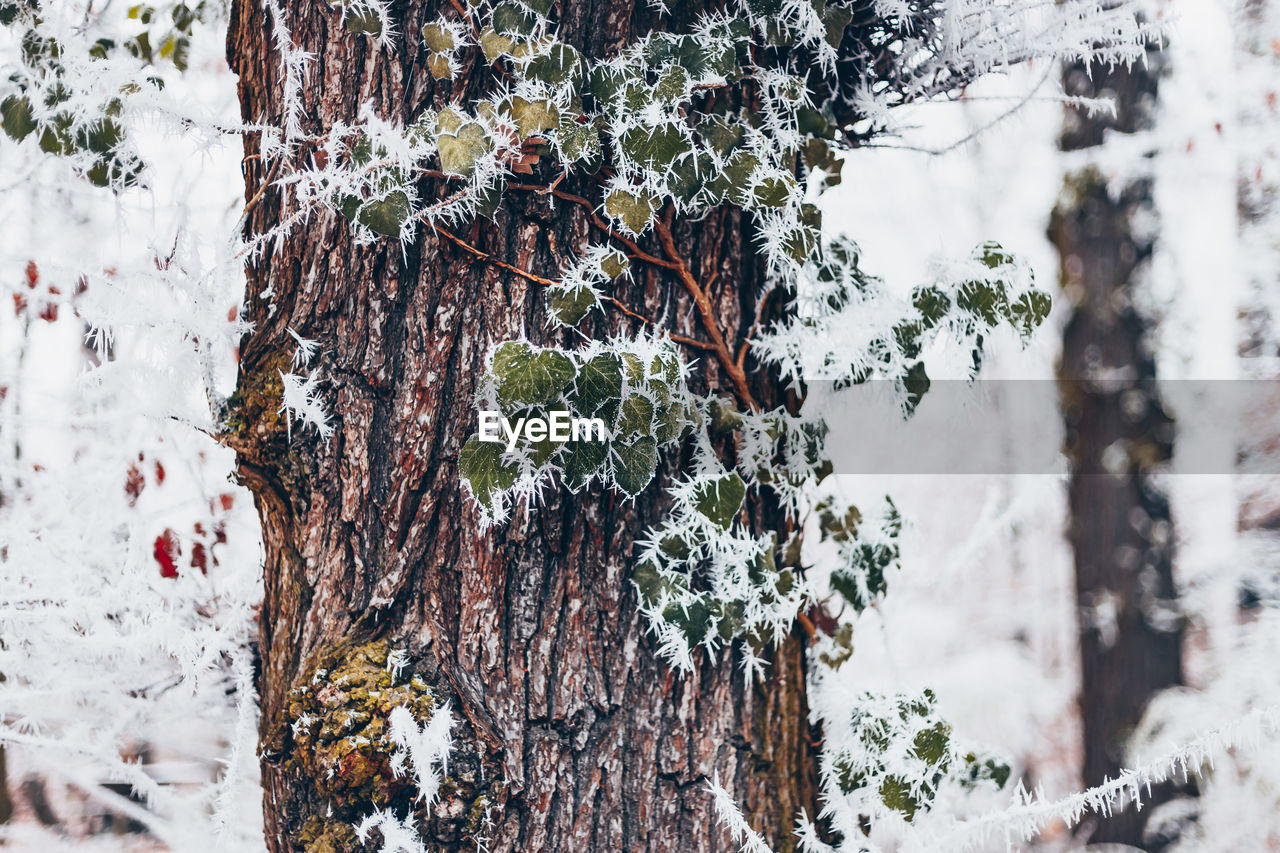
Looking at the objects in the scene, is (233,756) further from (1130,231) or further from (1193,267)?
(1193,267)

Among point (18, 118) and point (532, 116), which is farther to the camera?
point (18, 118)

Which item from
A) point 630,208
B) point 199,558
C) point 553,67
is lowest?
point 199,558

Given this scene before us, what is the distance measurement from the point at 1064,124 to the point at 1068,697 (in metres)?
3.95

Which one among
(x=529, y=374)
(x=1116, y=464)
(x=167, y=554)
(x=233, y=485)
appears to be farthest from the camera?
(x=1116, y=464)

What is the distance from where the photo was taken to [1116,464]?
3506mm

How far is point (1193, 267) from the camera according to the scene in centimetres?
354

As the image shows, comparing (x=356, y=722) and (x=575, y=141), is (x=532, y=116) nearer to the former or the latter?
(x=575, y=141)

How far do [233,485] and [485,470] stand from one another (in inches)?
45.8

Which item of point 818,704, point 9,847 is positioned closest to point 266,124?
point 818,704

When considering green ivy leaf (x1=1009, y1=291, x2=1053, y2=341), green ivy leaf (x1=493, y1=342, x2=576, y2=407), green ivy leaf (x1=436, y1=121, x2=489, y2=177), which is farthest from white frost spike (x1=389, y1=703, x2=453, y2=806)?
green ivy leaf (x1=1009, y1=291, x2=1053, y2=341)

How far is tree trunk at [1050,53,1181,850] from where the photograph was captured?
3479mm

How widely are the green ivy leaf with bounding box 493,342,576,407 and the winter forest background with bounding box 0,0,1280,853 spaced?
264 millimetres

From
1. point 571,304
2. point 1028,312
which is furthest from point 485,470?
point 1028,312

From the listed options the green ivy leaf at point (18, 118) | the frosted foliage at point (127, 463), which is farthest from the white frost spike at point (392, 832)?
the green ivy leaf at point (18, 118)
